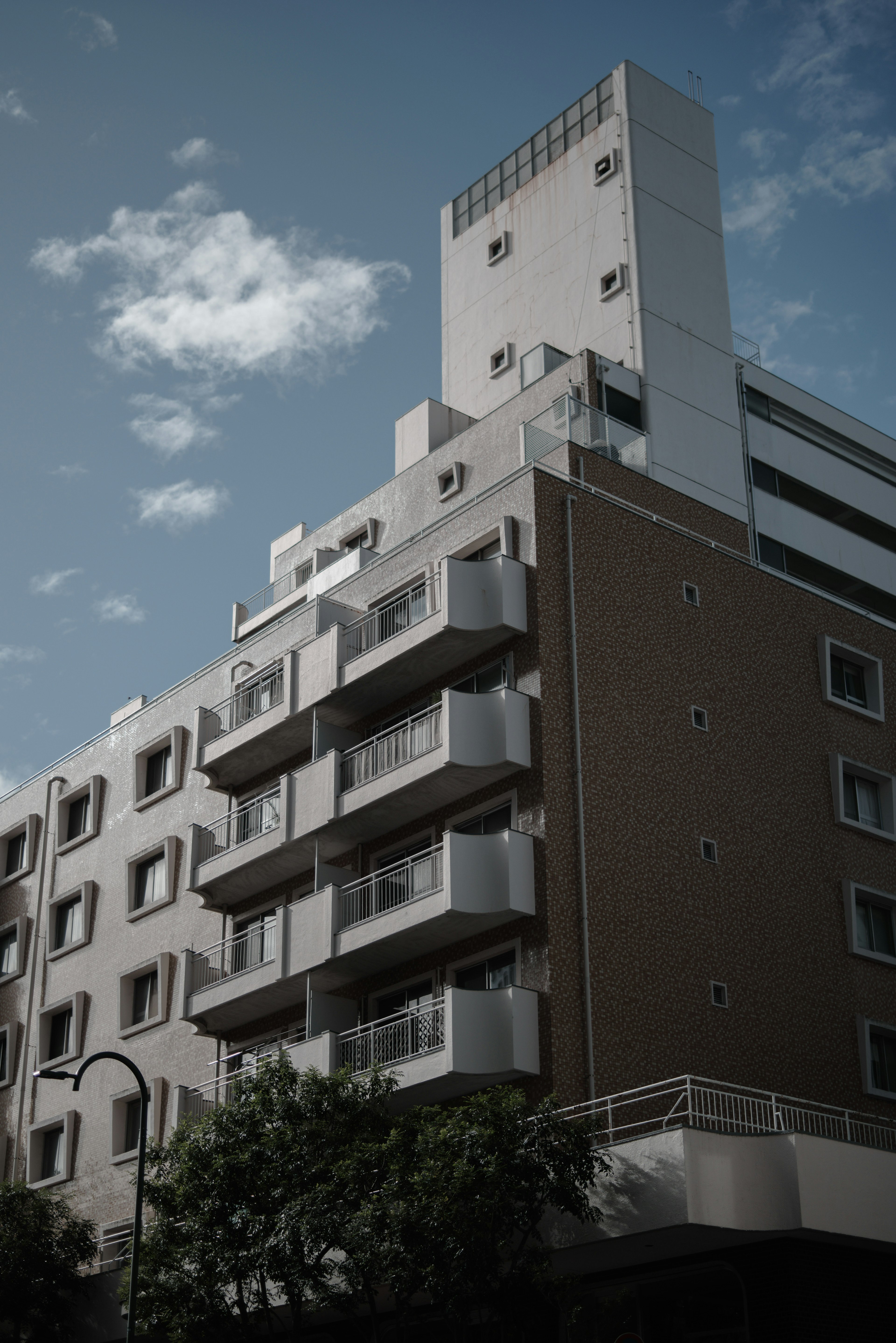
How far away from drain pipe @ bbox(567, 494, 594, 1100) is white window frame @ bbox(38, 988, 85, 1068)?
16.6 metres

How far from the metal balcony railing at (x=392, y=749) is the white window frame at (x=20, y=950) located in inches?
592

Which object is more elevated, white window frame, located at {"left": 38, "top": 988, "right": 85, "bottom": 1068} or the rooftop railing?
the rooftop railing

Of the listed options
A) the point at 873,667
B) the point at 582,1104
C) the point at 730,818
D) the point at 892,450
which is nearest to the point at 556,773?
the point at 730,818

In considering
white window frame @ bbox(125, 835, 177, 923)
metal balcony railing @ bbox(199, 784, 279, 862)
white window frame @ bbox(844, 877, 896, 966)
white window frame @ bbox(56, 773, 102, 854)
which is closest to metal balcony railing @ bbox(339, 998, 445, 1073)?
metal balcony railing @ bbox(199, 784, 279, 862)

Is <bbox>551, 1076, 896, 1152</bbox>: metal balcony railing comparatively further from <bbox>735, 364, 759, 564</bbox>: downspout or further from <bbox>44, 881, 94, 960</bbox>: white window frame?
<bbox>44, 881, 94, 960</bbox>: white window frame

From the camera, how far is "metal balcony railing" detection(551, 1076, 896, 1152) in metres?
24.0

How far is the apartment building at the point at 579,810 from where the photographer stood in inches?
1027

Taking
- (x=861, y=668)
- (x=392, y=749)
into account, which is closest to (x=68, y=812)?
(x=392, y=749)

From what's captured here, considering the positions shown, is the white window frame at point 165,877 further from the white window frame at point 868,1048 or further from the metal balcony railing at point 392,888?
the white window frame at point 868,1048

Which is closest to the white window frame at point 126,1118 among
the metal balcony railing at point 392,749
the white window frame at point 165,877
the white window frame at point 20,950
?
the white window frame at point 165,877

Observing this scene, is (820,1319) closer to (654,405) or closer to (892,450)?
(654,405)

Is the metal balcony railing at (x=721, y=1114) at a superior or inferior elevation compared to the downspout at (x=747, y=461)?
inferior

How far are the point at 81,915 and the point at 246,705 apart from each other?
894cm

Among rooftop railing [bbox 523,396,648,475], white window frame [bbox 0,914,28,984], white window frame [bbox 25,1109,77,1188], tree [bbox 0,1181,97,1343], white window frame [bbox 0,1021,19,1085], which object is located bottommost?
tree [bbox 0,1181,97,1343]
